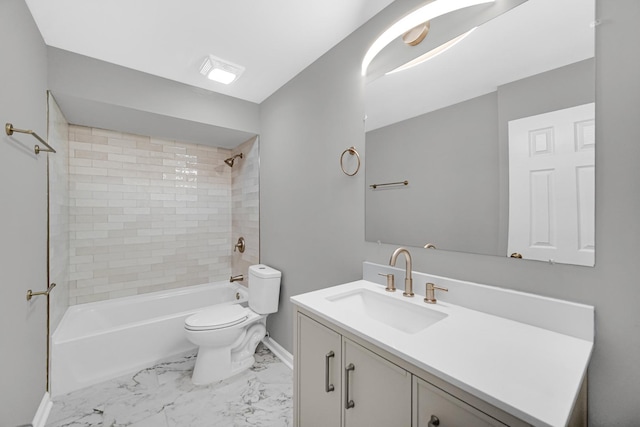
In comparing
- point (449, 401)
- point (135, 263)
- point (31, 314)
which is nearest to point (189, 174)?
point (135, 263)

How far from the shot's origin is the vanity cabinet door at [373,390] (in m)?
0.85

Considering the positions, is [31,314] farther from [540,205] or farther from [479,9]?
[479,9]

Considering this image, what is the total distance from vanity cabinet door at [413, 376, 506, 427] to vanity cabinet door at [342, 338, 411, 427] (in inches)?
1.3

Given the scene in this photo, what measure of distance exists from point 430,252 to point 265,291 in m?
1.54

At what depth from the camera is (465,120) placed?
121cm


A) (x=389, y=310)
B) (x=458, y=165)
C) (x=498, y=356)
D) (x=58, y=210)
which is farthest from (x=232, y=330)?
(x=458, y=165)

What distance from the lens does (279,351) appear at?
2.44m

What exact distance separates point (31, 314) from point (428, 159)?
2.39m

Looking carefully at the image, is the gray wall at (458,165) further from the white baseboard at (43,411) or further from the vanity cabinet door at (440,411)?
the white baseboard at (43,411)

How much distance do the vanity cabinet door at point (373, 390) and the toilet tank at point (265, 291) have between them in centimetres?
143

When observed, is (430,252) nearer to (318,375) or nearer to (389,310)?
(389,310)

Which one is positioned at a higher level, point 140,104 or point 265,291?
point 140,104

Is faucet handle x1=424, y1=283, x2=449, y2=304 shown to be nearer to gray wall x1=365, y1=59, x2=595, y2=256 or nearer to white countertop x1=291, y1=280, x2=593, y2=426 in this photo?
white countertop x1=291, y1=280, x2=593, y2=426

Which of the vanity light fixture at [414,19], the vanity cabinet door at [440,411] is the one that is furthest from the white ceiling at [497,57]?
the vanity cabinet door at [440,411]
